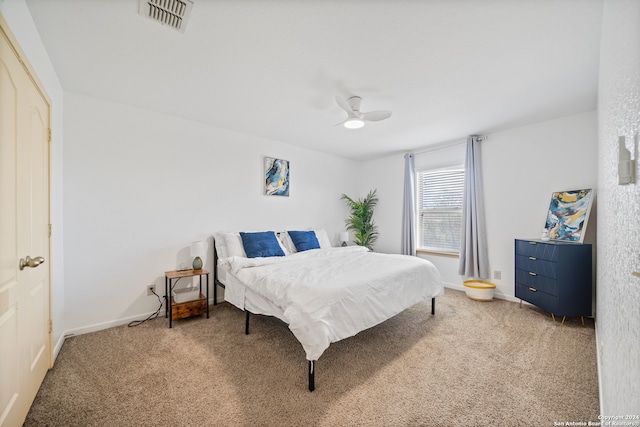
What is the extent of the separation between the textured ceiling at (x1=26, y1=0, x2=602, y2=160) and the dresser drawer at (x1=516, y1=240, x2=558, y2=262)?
1571 millimetres

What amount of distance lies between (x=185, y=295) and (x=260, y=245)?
1.01m

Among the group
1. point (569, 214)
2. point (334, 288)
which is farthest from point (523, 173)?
point (334, 288)

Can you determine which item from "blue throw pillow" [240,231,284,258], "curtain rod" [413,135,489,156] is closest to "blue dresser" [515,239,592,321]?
"curtain rod" [413,135,489,156]

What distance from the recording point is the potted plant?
5230mm

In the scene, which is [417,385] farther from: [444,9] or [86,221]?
[86,221]

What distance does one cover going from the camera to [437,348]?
232 centimetres

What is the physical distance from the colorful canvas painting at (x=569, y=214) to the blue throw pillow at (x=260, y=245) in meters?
3.44

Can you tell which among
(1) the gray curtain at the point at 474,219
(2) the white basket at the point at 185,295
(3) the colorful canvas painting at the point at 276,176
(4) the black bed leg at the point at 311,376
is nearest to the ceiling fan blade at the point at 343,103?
(3) the colorful canvas painting at the point at 276,176

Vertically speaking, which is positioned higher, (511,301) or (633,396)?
(633,396)

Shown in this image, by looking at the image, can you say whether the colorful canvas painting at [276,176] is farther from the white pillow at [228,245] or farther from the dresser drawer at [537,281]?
the dresser drawer at [537,281]

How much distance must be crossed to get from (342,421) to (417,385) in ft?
2.12

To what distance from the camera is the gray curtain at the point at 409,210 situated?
4652 millimetres

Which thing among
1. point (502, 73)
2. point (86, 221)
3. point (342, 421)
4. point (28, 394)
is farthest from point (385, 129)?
point (28, 394)

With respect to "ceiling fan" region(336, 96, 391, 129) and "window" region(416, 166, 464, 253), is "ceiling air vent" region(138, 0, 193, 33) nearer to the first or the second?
"ceiling fan" region(336, 96, 391, 129)
